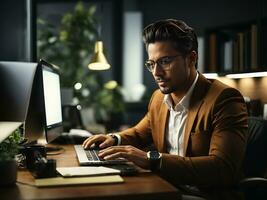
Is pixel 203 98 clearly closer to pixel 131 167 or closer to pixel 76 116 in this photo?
pixel 131 167

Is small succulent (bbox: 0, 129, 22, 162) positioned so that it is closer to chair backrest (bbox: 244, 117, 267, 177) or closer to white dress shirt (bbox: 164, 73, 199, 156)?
white dress shirt (bbox: 164, 73, 199, 156)

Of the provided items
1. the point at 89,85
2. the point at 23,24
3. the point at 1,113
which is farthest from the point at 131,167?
the point at 89,85

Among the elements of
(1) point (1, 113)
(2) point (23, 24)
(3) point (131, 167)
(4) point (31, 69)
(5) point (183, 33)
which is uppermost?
(2) point (23, 24)

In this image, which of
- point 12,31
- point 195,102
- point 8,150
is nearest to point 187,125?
point 195,102

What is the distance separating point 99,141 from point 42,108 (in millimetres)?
304

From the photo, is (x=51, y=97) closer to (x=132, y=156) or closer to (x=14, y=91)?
(x=14, y=91)

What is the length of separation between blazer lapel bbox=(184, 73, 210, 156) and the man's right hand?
382 millimetres

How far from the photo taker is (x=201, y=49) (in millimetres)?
3049

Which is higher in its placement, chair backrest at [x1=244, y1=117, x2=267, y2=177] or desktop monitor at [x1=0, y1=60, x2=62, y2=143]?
desktop monitor at [x1=0, y1=60, x2=62, y2=143]

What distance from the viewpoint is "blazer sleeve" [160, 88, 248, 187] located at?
55.3 inches

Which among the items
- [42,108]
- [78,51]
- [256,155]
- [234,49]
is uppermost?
[78,51]

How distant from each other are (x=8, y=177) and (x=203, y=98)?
86 cm

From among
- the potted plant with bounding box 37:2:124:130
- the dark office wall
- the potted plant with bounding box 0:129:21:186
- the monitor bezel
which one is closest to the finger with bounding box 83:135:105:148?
the monitor bezel

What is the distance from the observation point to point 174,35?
1.70 metres
